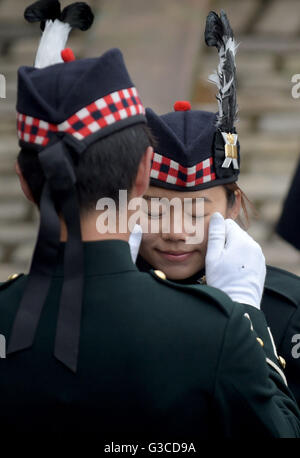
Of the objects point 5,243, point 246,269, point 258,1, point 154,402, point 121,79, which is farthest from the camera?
point 258,1

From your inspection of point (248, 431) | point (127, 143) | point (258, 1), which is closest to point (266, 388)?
point (248, 431)

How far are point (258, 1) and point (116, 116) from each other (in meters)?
8.06

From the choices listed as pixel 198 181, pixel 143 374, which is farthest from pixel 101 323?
pixel 198 181

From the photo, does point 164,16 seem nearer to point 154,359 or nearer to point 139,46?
point 139,46

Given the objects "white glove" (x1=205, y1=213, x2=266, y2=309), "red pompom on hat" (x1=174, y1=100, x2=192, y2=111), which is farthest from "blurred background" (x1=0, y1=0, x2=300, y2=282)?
"white glove" (x1=205, y1=213, x2=266, y2=309)

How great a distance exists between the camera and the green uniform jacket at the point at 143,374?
1.85 m

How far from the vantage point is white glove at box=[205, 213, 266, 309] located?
2227 millimetres

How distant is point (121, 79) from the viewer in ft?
6.47

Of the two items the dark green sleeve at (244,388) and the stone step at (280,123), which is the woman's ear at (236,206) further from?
the stone step at (280,123)

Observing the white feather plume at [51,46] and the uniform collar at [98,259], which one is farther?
the white feather plume at [51,46]

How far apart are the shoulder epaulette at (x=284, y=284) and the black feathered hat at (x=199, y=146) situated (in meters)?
0.34

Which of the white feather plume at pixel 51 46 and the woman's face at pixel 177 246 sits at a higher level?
the white feather plume at pixel 51 46
